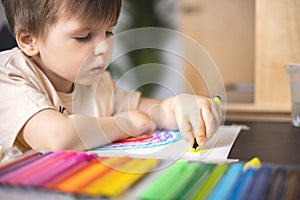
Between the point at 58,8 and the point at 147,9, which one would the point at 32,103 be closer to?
the point at 58,8

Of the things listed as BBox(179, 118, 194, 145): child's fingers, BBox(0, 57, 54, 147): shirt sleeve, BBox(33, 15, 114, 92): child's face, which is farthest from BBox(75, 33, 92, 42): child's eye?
BBox(179, 118, 194, 145): child's fingers

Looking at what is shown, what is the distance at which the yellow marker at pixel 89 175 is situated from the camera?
0.42 metres

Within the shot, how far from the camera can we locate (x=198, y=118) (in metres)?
0.69

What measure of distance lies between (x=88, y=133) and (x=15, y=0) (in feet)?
0.92

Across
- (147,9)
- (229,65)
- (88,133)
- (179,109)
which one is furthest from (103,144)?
(229,65)

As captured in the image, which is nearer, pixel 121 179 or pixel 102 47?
pixel 121 179

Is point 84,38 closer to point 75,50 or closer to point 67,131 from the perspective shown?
point 75,50

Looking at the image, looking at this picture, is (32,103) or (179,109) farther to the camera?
(179,109)

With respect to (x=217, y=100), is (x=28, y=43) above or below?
above

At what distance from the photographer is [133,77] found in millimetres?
881

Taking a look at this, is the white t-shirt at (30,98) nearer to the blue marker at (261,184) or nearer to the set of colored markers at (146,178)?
the set of colored markers at (146,178)

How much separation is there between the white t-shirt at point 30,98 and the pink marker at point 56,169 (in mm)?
152

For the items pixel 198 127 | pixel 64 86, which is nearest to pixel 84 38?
pixel 64 86

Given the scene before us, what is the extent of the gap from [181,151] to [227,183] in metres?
0.21
